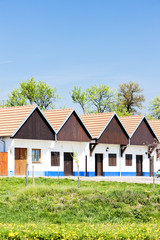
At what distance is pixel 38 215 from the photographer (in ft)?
54.6

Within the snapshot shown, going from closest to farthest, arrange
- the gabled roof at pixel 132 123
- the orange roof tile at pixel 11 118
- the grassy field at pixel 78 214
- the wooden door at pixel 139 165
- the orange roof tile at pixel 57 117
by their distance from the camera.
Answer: the grassy field at pixel 78 214, the orange roof tile at pixel 11 118, the orange roof tile at pixel 57 117, the gabled roof at pixel 132 123, the wooden door at pixel 139 165

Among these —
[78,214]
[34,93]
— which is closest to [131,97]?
[34,93]

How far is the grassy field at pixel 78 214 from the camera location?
12527mm

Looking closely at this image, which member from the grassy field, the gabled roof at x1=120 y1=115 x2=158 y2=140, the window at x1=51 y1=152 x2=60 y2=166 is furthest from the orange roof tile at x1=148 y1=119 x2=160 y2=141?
the grassy field

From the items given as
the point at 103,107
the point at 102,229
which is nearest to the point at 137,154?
the point at 103,107

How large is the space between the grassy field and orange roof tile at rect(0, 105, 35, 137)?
1609cm

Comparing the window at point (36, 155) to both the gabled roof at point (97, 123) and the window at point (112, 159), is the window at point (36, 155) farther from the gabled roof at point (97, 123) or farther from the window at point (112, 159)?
the window at point (112, 159)

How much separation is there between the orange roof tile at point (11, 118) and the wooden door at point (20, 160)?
194cm

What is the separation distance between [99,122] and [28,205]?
29.2 metres

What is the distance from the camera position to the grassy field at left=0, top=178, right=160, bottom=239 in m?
12.5

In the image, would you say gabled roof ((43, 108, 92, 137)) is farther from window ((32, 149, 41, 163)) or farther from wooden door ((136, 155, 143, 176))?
wooden door ((136, 155, 143, 176))

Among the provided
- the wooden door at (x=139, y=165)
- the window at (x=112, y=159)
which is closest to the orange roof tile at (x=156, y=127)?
the wooden door at (x=139, y=165)

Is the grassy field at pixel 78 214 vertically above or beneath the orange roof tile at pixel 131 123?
beneath

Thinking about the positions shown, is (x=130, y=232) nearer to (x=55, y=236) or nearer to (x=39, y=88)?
(x=55, y=236)
